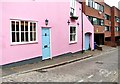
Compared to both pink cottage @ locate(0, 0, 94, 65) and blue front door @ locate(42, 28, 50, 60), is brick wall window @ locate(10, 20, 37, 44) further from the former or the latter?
blue front door @ locate(42, 28, 50, 60)

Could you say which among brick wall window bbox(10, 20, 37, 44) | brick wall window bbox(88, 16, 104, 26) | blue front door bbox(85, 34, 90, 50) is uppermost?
brick wall window bbox(88, 16, 104, 26)

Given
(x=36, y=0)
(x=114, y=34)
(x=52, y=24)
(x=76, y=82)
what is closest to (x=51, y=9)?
(x=52, y=24)

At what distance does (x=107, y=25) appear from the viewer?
45.4 metres

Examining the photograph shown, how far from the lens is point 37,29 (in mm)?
13875

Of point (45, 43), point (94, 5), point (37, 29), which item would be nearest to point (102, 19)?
point (94, 5)

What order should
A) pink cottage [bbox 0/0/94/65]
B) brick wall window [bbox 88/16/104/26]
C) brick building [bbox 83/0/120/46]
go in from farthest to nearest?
brick wall window [bbox 88/16/104/26] → brick building [bbox 83/0/120/46] → pink cottage [bbox 0/0/94/65]

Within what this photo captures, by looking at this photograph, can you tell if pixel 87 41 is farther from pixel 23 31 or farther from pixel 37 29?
pixel 23 31

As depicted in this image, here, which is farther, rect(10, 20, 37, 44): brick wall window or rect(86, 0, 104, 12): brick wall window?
rect(86, 0, 104, 12): brick wall window

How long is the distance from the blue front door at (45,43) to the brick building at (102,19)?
48.4ft

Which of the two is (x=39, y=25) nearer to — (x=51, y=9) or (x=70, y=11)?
(x=51, y=9)

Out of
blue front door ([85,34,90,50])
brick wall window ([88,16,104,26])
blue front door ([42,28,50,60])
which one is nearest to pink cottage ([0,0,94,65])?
blue front door ([42,28,50,60])

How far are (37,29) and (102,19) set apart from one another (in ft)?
90.0

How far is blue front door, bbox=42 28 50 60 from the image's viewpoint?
47.9 ft

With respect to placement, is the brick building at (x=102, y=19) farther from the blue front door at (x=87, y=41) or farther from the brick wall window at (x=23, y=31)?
the brick wall window at (x=23, y=31)
